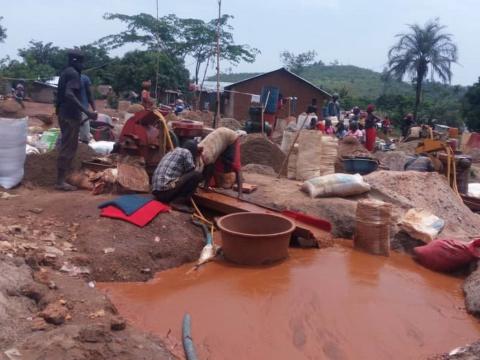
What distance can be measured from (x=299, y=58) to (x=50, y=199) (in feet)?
158

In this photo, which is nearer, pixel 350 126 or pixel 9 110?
pixel 350 126

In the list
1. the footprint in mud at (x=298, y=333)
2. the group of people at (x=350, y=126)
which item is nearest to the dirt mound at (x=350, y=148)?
the group of people at (x=350, y=126)

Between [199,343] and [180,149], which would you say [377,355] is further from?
[180,149]

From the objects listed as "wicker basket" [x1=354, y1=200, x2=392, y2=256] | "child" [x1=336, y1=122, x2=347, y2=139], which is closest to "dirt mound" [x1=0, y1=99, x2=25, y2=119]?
"child" [x1=336, y1=122, x2=347, y2=139]

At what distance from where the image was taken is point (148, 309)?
13.1 feet

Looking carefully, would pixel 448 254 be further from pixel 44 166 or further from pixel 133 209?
pixel 44 166

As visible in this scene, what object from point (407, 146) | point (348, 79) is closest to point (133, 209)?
point (407, 146)

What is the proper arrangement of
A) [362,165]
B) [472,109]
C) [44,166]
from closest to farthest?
[44,166]
[362,165]
[472,109]

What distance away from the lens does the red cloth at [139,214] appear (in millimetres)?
Answer: 5215

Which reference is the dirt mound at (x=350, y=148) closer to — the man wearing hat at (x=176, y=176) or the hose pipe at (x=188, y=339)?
the man wearing hat at (x=176, y=176)

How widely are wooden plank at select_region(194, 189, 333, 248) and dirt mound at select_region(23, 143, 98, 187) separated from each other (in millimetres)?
1916

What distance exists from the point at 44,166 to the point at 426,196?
5.22 metres

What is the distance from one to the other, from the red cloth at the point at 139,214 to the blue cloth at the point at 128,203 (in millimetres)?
32

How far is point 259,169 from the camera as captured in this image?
896cm
